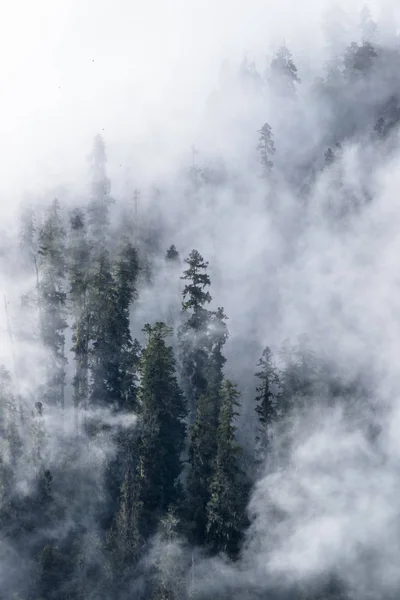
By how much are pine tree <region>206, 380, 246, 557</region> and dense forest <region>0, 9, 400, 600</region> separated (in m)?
0.12

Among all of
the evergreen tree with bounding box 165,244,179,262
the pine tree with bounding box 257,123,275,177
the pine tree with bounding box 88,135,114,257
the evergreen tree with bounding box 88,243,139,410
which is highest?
the pine tree with bounding box 257,123,275,177

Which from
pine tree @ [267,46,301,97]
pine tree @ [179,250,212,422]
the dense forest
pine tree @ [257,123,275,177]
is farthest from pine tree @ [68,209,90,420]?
pine tree @ [267,46,301,97]

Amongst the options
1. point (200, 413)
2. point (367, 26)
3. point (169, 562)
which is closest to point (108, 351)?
point (200, 413)

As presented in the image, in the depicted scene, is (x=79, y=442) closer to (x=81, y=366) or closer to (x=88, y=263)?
(x=81, y=366)

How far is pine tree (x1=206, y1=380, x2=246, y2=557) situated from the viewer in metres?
45.9

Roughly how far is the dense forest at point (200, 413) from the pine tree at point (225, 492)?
12 centimetres

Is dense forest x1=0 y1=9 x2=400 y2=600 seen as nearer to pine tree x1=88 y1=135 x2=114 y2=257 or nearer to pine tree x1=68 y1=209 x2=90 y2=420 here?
pine tree x1=68 y1=209 x2=90 y2=420

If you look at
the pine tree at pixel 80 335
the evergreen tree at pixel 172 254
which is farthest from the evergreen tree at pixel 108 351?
the evergreen tree at pixel 172 254

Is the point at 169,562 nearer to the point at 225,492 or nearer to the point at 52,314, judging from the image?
the point at 225,492

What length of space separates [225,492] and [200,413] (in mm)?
5616

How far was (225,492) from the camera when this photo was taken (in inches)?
1810

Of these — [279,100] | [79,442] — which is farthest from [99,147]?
[79,442]

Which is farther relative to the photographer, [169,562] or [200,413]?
[200,413]

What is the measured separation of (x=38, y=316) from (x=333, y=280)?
29.4 metres
